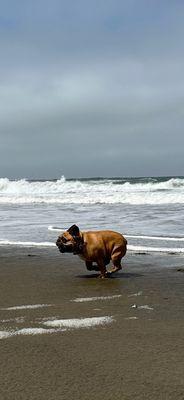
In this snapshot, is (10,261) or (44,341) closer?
(44,341)

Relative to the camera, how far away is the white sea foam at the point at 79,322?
4.59m

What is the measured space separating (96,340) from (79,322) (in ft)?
1.93

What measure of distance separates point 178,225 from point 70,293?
8363mm

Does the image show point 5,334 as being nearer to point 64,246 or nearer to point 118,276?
point 64,246

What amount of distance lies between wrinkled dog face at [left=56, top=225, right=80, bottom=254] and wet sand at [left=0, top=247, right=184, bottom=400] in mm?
404

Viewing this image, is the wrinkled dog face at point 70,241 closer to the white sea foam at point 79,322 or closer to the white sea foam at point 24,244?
the white sea foam at point 79,322

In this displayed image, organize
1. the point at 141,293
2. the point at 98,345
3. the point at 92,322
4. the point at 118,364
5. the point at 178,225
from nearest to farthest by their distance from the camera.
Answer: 1. the point at 118,364
2. the point at 98,345
3. the point at 92,322
4. the point at 141,293
5. the point at 178,225

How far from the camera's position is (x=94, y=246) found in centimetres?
725

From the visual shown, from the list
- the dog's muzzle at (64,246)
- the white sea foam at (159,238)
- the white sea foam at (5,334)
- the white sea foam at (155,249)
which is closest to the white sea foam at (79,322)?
the white sea foam at (5,334)

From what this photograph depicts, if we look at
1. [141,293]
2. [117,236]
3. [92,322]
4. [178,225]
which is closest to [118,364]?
[92,322]

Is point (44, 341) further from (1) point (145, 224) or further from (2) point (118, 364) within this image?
(1) point (145, 224)

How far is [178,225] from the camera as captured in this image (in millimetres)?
14055

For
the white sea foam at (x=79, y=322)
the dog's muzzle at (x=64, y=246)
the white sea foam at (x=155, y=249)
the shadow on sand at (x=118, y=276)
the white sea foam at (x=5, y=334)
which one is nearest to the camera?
the white sea foam at (x=5, y=334)

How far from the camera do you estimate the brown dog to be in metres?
7.15
